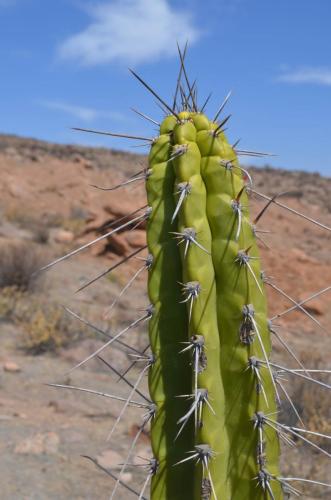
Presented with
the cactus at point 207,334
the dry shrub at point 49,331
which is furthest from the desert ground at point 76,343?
the cactus at point 207,334

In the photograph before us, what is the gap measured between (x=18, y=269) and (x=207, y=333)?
28.6ft

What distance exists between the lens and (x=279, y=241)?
66.8 ft

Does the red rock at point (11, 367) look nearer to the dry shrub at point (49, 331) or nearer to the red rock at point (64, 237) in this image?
the dry shrub at point (49, 331)

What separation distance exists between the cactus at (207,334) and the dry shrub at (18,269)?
808cm

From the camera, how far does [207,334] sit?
233 cm

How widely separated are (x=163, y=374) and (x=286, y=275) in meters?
11.7

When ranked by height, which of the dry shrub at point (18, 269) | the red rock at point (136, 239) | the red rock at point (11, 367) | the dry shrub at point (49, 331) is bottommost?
the red rock at point (11, 367)

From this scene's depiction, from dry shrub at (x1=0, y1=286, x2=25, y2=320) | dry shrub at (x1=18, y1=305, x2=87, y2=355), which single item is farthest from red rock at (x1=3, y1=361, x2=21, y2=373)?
dry shrub at (x1=0, y1=286, x2=25, y2=320)

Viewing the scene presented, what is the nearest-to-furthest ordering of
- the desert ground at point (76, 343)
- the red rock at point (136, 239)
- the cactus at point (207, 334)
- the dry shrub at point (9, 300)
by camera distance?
the cactus at point (207, 334) → the desert ground at point (76, 343) → the dry shrub at point (9, 300) → the red rock at point (136, 239)

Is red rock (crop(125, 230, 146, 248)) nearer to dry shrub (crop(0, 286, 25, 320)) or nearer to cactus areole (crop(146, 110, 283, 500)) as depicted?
dry shrub (crop(0, 286, 25, 320))

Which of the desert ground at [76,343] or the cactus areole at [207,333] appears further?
the desert ground at [76,343]

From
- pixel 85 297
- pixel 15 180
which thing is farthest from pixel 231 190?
pixel 15 180

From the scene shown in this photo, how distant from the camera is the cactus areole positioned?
92.4 inches

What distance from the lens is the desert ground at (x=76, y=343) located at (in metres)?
5.12
